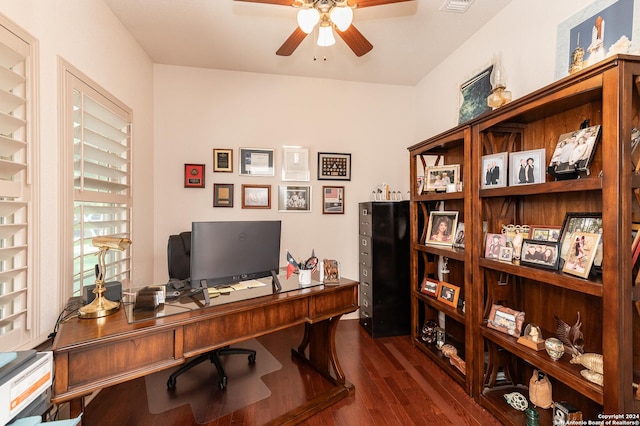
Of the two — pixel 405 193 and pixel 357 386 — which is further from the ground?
pixel 405 193

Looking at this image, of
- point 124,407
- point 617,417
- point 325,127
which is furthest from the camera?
point 325,127

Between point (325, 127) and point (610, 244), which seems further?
point (325, 127)

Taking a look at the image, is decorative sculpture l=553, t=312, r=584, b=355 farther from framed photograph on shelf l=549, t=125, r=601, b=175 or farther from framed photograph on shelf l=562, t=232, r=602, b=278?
framed photograph on shelf l=549, t=125, r=601, b=175

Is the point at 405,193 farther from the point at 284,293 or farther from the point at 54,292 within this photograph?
the point at 54,292

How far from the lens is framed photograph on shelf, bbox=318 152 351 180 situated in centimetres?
340

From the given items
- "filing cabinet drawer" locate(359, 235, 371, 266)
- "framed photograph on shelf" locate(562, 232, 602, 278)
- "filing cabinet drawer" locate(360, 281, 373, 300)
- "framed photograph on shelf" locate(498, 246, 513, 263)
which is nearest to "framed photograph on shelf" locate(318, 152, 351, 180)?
"filing cabinet drawer" locate(359, 235, 371, 266)

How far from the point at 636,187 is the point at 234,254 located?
2.02m

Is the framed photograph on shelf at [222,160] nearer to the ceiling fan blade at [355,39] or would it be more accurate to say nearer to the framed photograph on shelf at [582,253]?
the ceiling fan blade at [355,39]

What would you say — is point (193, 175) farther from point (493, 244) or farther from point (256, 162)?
point (493, 244)

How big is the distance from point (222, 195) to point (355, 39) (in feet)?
6.83

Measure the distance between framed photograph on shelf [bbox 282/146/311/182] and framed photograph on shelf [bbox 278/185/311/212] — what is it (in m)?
0.11

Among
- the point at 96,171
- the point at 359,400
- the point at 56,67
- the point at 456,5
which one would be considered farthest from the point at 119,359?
the point at 456,5

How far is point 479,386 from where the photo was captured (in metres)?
1.95

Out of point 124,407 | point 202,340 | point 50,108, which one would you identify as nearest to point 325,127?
point 50,108
